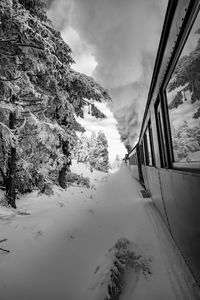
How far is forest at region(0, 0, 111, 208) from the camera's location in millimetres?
4555

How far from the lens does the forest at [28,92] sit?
14.9 ft

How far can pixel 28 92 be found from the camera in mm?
6379

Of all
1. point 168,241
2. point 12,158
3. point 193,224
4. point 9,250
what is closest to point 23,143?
point 12,158

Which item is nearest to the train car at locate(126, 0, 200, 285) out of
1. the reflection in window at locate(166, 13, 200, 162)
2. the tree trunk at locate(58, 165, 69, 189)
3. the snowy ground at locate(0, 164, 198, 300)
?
the reflection in window at locate(166, 13, 200, 162)

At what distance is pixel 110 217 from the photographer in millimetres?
6445

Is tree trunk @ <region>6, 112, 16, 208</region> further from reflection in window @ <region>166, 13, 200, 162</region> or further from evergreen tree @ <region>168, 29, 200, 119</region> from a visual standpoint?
evergreen tree @ <region>168, 29, 200, 119</region>

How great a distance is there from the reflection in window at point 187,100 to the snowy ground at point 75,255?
1.71 metres

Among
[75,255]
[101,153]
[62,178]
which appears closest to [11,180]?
[75,255]

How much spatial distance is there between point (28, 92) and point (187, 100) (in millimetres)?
5472

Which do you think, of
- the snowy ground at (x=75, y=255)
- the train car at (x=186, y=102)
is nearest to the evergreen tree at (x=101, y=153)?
the snowy ground at (x=75, y=255)

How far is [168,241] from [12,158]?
4.72 m

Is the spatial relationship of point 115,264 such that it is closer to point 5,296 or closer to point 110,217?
point 5,296

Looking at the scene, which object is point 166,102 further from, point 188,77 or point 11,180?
point 11,180

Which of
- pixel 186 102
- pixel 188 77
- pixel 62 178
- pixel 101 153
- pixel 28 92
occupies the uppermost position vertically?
pixel 101 153
